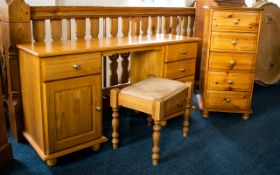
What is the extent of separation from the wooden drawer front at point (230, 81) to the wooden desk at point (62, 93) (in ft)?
2.51

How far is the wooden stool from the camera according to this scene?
1.86m

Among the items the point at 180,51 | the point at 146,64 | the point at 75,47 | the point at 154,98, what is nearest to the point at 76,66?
the point at 75,47

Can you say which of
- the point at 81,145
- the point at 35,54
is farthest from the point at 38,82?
the point at 81,145

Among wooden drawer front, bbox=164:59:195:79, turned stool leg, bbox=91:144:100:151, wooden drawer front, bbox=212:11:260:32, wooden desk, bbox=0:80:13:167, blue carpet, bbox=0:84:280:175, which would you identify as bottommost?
blue carpet, bbox=0:84:280:175

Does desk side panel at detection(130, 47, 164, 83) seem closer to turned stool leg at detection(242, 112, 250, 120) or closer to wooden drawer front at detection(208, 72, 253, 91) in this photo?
wooden drawer front at detection(208, 72, 253, 91)

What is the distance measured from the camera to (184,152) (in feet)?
6.89

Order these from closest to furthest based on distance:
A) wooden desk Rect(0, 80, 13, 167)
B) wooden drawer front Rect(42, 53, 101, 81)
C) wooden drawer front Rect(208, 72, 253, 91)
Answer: wooden drawer front Rect(42, 53, 101, 81)
wooden desk Rect(0, 80, 13, 167)
wooden drawer front Rect(208, 72, 253, 91)

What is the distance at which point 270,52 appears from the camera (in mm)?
3752

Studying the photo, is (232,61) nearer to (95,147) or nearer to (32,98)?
(95,147)

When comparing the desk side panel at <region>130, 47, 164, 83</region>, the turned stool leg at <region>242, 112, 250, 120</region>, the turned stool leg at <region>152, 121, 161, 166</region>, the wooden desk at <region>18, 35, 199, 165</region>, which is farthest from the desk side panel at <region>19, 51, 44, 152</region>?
the turned stool leg at <region>242, 112, 250, 120</region>

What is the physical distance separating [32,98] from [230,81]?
5.32 ft

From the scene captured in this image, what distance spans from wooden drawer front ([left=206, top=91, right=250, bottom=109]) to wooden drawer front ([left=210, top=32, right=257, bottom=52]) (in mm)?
388

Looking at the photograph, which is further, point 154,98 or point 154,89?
point 154,89

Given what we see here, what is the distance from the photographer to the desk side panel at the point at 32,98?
1766mm
